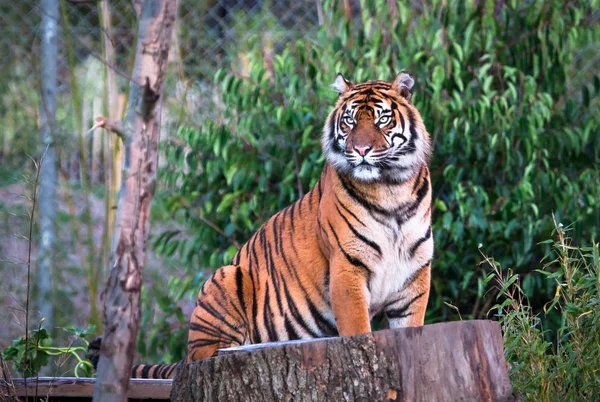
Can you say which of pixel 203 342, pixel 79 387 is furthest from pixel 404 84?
pixel 79 387

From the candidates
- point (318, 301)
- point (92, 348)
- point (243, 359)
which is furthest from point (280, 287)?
point (243, 359)

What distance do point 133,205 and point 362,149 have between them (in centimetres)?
100

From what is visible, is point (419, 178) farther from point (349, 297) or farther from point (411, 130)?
point (349, 297)

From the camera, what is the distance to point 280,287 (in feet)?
12.3

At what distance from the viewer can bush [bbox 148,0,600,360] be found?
5195 millimetres

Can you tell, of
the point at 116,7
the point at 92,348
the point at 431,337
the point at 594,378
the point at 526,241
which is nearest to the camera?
the point at 431,337

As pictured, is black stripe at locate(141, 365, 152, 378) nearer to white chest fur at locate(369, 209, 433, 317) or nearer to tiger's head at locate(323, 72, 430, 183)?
white chest fur at locate(369, 209, 433, 317)

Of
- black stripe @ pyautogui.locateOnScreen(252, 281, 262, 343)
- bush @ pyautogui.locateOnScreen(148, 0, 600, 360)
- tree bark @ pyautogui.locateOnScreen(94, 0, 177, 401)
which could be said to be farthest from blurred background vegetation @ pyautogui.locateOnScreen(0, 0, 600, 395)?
tree bark @ pyautogui.locateOnScreen(94, 0, 177, 401)

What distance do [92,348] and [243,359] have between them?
130 centimetres

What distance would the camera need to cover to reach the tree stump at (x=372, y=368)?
244 cm

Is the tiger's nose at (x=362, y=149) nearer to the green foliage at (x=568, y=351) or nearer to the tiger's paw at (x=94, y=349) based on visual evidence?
the green foliage at (x=568, y=351)

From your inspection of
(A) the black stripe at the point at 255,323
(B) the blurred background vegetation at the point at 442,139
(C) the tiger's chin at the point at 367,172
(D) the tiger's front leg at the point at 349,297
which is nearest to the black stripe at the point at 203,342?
(A) the black stripe at the point at 255,323

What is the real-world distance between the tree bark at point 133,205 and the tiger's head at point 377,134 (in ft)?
2.95

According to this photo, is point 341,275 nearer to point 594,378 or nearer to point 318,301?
point 318,301
